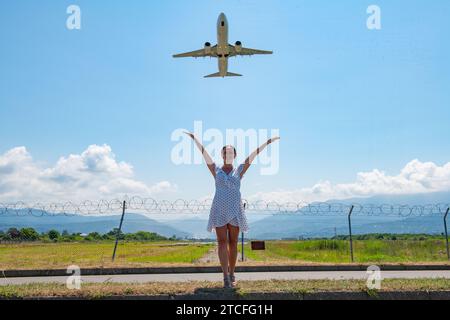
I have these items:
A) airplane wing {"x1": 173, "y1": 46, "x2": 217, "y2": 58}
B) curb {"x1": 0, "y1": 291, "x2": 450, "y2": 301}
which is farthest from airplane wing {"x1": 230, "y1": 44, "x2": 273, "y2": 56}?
curb {"x1": 0, "y1": 291, "x2": 450, "y2": 301}

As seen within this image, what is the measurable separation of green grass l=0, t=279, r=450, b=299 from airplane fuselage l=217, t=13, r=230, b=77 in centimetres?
2619

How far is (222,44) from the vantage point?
103 ft

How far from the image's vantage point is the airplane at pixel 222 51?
99.9 ft

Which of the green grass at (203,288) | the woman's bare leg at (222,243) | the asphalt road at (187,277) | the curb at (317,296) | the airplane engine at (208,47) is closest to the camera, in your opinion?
the curb at (317,296)

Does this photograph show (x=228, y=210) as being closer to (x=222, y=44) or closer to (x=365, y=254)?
(x=365, y=254)

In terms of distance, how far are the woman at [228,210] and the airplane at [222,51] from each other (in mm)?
25141

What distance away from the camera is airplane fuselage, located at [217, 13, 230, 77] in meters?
30.3

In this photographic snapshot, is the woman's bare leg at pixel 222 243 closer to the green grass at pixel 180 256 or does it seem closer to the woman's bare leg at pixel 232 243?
the woman's bare leg at pixel 232 243

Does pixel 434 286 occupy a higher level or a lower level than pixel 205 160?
lower

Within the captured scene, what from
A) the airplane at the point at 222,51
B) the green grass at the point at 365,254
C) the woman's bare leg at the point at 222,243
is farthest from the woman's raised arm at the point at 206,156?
the airplane at the point at 222,51

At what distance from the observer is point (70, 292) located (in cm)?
546
